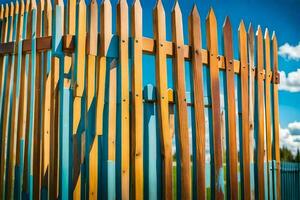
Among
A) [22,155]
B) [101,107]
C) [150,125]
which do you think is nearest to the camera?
[101,107]

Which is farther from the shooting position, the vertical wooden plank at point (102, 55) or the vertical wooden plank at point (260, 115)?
the vertical wooden plank at point (260, 115)

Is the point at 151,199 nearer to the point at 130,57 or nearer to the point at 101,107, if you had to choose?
the point at 101,107

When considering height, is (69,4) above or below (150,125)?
above

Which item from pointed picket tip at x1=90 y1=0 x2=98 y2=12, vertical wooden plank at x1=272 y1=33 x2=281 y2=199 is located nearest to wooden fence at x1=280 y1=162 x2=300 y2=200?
vertical wooden plank at x1=272 y1=33 x2=281 y2=199

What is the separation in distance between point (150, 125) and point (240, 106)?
1.13 m

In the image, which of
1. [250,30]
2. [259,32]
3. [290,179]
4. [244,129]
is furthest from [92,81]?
[290,179]

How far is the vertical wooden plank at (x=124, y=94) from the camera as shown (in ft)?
10.5

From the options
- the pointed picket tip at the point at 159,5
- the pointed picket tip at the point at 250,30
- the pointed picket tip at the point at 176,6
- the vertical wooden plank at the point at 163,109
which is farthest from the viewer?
the pointed picket tip at the point at 250,30

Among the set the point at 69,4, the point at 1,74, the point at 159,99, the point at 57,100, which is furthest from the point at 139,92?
the point at 1,74

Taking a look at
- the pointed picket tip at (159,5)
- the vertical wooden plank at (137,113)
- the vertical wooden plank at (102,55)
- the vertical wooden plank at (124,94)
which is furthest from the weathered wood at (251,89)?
the vertical wooden plank at (102,55)

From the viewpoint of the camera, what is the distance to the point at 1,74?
441 cm

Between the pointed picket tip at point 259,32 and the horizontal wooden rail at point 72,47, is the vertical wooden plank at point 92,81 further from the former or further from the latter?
the pointed picket tip at point 259,32

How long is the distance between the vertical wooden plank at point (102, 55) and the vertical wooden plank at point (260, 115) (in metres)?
1.96

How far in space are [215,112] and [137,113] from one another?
2.87 feet
